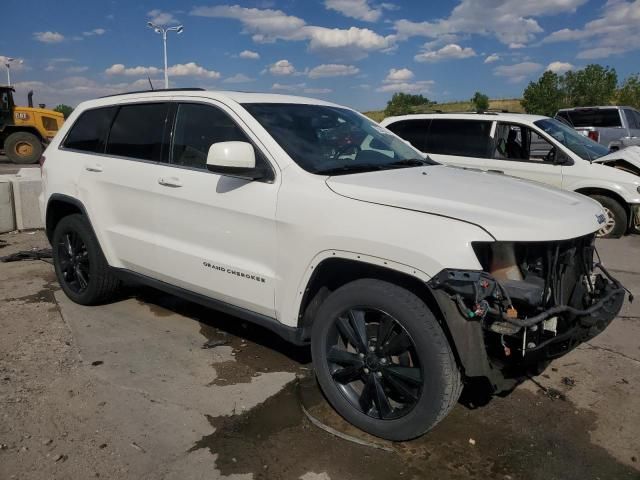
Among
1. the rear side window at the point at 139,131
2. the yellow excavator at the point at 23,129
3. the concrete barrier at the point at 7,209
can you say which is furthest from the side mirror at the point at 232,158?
the yellow excavator at the point at 23,129

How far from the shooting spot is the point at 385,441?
9.97 ft

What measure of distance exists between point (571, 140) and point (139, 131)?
6554mm

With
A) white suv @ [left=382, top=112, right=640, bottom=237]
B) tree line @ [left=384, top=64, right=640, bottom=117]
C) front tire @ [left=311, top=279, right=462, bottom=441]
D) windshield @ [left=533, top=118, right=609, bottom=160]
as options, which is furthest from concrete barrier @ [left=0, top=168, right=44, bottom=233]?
tree line @ [left=384, top=64, right=640, bottom=117]

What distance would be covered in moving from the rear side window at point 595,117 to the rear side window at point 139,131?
14.4m

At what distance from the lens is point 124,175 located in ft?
14.0

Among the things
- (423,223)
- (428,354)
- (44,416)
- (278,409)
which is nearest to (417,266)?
(423,223)

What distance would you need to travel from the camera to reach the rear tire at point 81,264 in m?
4.70

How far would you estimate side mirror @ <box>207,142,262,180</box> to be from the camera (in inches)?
126

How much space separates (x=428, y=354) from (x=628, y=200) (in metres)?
6.50

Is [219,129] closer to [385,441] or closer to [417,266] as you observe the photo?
[417,266]

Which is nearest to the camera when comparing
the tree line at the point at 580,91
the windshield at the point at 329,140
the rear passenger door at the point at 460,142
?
the windshield at the point at 329,140

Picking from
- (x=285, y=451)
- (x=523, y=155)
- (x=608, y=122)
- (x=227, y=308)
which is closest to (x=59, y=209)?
(x=227, y=308)

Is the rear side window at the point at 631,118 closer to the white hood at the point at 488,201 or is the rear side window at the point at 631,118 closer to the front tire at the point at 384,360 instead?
the white hood at the point at 488,201

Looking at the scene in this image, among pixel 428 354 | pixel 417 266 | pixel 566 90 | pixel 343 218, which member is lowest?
pixel 428 354
